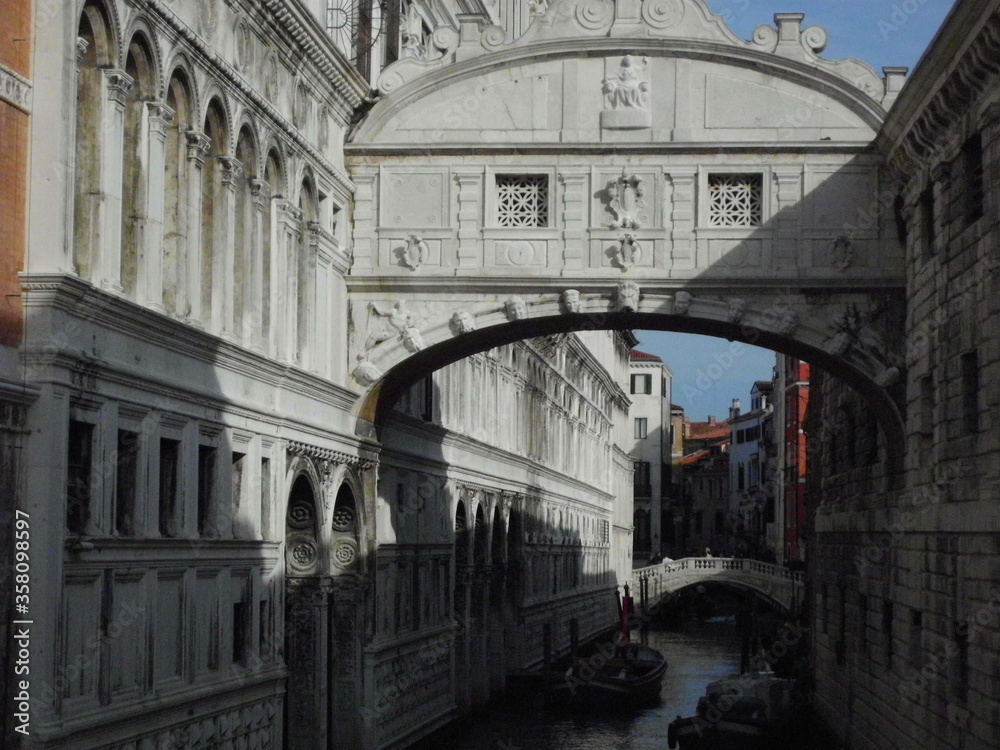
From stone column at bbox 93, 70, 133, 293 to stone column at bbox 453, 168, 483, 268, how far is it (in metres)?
7.35

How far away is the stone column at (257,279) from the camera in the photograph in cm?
1816

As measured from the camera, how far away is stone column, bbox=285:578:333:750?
20438mm

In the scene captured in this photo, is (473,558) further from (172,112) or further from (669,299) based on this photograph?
(172,112)

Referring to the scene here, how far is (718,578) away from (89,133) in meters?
52.2

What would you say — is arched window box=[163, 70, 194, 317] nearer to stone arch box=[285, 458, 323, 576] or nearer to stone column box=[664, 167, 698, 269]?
stone arch box=[285, 458, 323, 576]

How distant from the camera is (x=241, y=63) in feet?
58.0

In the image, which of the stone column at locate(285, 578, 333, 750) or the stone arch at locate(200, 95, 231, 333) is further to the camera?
the stone column at locate(285, 578, 333, 750)

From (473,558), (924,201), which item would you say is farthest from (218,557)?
(473,558)

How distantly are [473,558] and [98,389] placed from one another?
17.6 m

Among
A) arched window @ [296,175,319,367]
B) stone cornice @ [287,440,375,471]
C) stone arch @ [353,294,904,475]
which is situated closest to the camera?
stone cornice @ [287,440,375,471]

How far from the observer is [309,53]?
1955cm

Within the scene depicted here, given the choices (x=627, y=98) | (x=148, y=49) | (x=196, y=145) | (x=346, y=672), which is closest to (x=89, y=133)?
(x=148, y=49)

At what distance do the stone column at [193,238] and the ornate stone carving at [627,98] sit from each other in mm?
6256

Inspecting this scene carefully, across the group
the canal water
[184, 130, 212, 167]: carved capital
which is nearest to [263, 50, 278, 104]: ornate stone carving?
[184, 130, 212, 167]: carved capital
